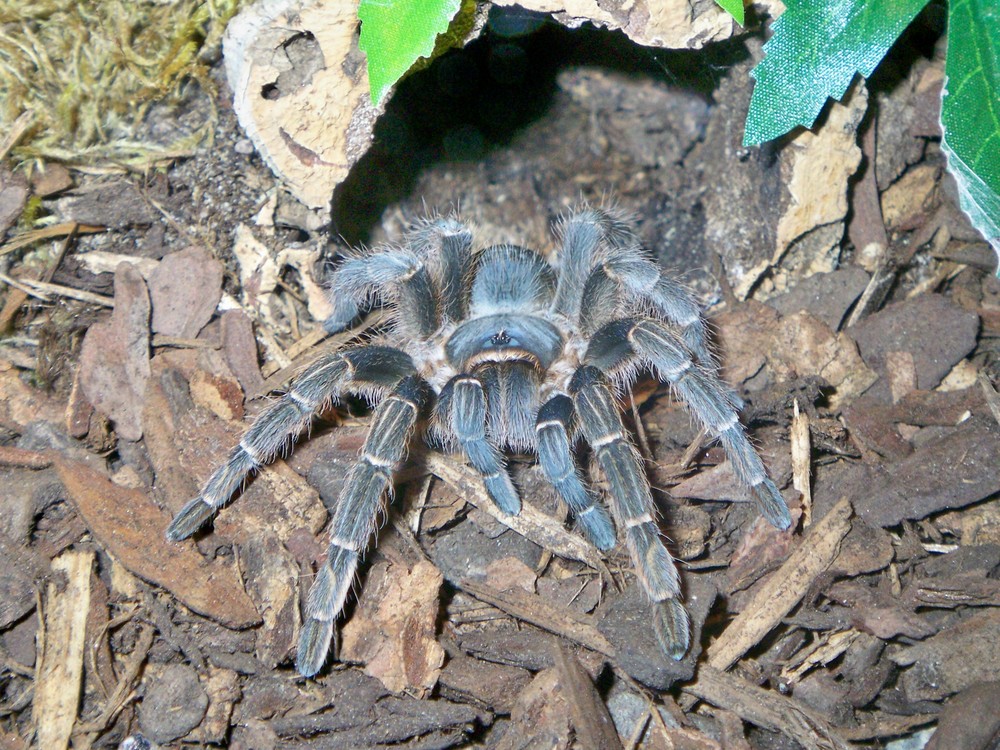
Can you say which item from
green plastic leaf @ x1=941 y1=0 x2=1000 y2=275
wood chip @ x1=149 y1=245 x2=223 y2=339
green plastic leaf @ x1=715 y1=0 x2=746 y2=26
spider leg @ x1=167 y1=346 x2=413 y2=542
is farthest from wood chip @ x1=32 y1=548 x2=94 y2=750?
green plastic leaf @ x1=941 y1=0 x2=1000 y2=275

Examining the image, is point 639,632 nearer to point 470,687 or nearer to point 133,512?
point 470,687

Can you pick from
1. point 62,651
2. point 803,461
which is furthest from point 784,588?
point 62,651

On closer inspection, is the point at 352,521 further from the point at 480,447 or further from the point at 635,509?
the point at 635,509

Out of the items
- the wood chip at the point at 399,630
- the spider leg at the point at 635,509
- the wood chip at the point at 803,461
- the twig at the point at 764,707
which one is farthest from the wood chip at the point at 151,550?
the wood chip at the point at 803,461

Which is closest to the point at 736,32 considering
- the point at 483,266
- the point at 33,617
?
the point at 483,266

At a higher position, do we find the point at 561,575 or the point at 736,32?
the point at 736,32

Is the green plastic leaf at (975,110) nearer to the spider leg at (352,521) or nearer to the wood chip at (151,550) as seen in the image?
the spider leg at (352,521)
